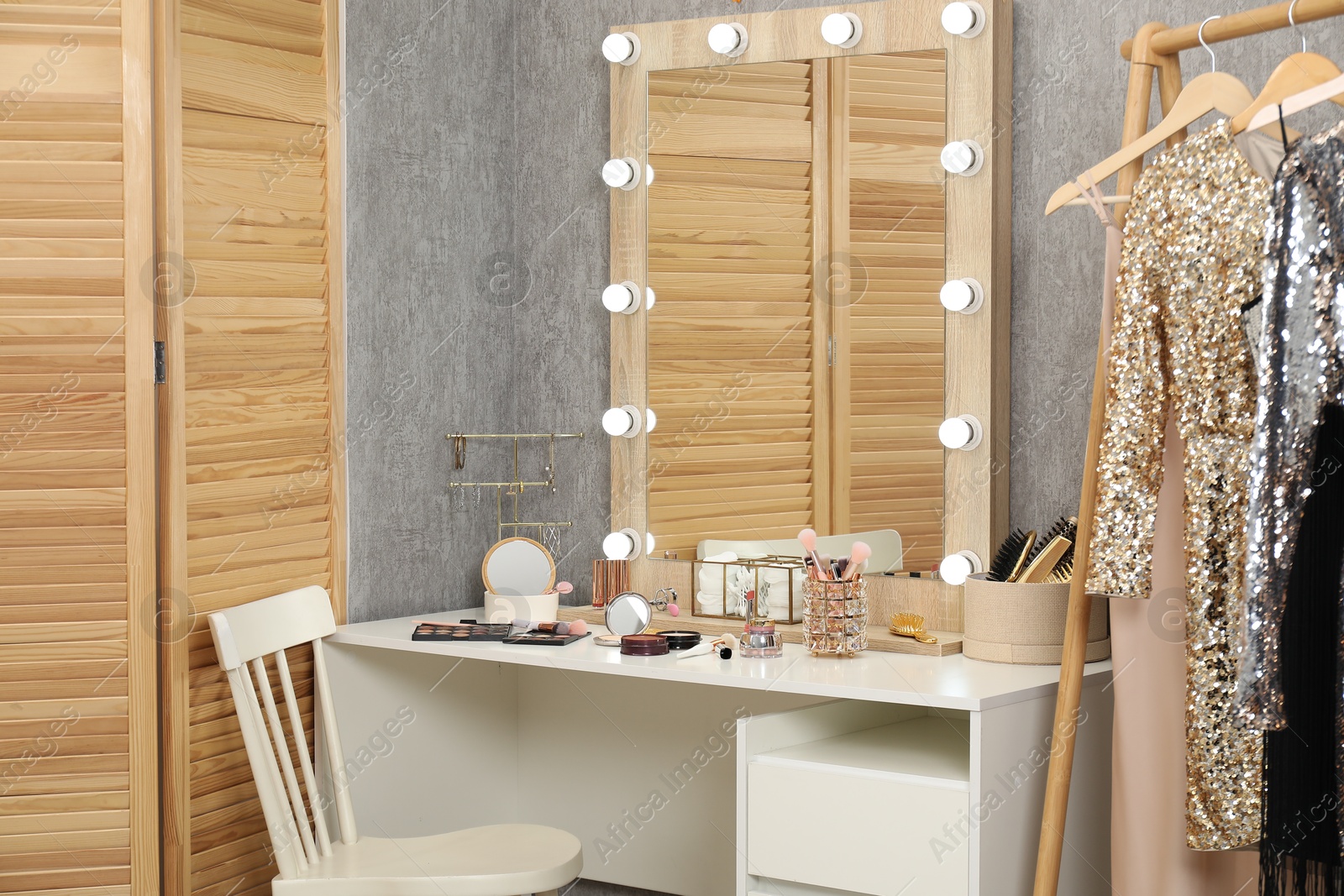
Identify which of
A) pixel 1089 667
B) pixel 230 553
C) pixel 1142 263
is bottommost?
pixel 1089 667

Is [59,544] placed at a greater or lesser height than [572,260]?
lesser

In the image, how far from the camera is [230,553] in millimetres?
Result: 2426

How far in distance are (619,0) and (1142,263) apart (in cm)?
148

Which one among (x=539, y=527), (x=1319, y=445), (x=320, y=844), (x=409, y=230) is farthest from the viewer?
(x=539, y=527)

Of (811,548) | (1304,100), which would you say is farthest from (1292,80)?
(811,548)

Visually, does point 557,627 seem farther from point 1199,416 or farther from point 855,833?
point 1199,416

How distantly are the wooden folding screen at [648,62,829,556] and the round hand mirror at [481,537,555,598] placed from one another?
0.81 feet

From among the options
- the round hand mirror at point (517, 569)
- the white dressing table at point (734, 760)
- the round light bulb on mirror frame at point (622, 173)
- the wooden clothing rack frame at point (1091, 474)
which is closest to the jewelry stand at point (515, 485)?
the round hand mirror at point (517, 569)

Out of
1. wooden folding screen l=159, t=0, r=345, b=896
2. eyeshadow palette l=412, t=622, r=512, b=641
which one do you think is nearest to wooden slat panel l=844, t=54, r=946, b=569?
eyeshadow palette l=412, t=622, r=512, b=641

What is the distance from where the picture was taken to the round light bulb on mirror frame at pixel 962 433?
2.42 meters

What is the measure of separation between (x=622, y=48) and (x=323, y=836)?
1.68 meters

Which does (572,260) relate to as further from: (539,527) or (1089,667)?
(1089,667)

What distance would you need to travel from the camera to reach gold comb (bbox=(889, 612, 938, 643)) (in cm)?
233

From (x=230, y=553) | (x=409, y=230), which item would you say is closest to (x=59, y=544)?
(x=230, y=553)
